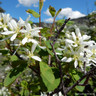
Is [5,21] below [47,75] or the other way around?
the other way around

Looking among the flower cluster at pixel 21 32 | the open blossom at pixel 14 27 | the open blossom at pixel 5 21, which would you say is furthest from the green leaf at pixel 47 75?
the open blossom at pixel 5 21

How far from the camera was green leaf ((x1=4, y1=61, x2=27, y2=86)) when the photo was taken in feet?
3.00

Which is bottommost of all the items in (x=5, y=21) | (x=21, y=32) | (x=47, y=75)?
(x=47, y=75)

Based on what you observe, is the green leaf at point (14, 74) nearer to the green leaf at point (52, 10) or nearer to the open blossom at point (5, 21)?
the open blossom at point (5, 21)

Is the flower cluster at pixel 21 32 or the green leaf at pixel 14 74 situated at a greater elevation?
the flower cluster at pixel 21 32

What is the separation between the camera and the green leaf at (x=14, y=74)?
913 millimetres

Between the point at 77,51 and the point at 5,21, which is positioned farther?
the point at 5,21

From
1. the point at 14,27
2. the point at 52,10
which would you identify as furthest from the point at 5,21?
the point at 52,10

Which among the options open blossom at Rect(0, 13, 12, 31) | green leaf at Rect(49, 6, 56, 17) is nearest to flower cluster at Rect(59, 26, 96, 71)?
green leaf at Rect(49, 6, 56, 17)

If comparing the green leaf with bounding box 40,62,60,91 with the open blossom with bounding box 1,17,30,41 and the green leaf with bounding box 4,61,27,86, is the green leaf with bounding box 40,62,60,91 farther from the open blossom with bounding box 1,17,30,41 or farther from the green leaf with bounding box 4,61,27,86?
the open blossom with bounding box 1,17,30,41

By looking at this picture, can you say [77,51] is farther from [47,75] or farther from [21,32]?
[21,32]

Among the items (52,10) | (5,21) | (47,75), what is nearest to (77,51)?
(47,75)

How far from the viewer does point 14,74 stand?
0.95m

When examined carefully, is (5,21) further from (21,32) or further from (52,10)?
(52,10)
